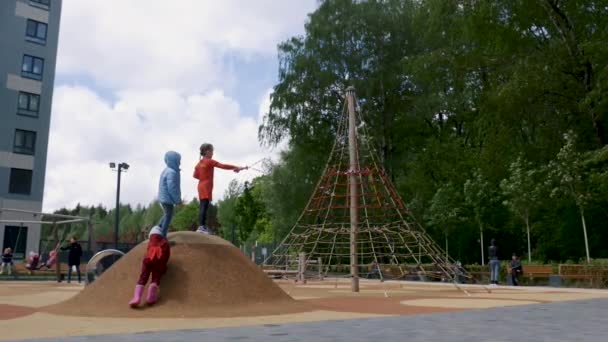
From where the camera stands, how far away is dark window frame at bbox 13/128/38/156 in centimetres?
3994

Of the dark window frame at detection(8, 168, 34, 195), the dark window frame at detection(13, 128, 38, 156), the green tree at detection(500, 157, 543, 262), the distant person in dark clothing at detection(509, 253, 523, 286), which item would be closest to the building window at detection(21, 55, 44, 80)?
the dark window frame at detection(13, 128, 38, 156)

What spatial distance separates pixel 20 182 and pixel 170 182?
33.8 m

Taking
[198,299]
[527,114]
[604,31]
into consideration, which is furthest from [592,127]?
[198,299]

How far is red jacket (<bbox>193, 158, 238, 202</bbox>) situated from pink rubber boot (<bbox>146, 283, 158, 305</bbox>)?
10.9 ft

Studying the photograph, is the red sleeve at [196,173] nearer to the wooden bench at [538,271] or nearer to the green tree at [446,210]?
the wooden bench at [538,271]

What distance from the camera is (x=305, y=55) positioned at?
36844 millimetres

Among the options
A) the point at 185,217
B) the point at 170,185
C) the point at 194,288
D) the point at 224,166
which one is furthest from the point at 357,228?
the point at 185,217

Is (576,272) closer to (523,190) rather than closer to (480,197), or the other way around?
(523,190)

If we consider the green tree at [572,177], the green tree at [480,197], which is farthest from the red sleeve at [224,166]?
the green tree at [480,197]

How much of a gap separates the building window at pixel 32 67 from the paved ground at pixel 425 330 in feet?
130

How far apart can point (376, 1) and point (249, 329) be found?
32976 millimetres

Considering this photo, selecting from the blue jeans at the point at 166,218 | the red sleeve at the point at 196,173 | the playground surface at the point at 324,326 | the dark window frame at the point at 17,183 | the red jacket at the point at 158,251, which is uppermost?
the dark window frame at the point at 17,183

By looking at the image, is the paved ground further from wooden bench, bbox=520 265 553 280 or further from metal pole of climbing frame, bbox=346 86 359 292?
wooden bench, bbox=520 265 553 280

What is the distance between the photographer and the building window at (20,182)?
130 feet
